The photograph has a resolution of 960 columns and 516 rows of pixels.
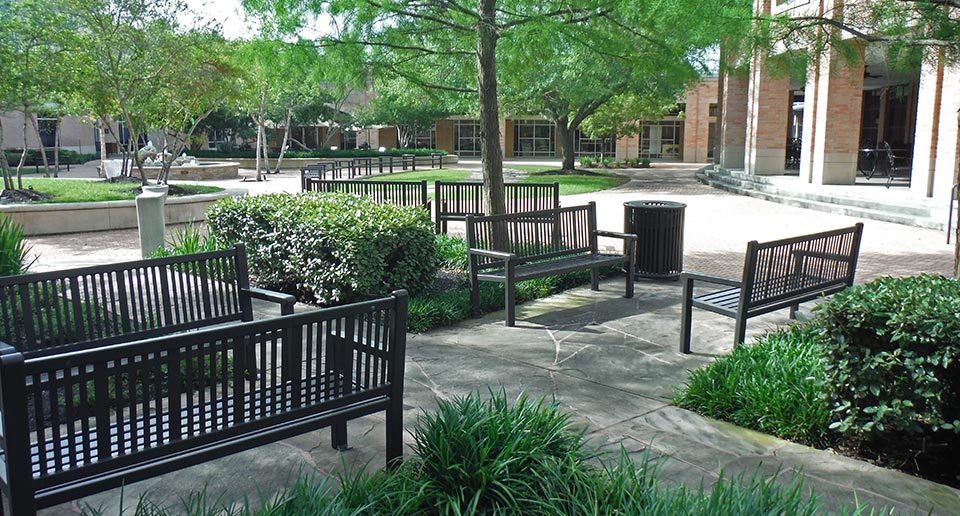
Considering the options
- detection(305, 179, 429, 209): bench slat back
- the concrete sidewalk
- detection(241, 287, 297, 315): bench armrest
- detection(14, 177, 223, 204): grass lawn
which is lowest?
the concrete sidewalk

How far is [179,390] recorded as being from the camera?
127 inches

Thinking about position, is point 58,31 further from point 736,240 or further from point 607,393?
point 607,393

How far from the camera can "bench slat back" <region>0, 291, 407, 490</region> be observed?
2.90 m

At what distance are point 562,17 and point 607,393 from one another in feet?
16.7

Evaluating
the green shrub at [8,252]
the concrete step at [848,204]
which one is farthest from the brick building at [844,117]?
the green shrub at [8,252]

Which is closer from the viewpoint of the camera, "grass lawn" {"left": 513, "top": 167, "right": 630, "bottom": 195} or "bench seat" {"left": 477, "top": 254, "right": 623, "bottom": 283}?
"bench seat" {"left": 477, "top": 254, "right": 623, "bottom": 283}

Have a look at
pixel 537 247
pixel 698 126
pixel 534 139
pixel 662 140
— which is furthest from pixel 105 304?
pixel 534 139

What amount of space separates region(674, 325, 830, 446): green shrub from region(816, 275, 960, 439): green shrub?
0.59 feet

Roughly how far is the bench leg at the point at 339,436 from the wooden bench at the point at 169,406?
331 millimetres

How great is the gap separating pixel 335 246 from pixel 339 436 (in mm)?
3323

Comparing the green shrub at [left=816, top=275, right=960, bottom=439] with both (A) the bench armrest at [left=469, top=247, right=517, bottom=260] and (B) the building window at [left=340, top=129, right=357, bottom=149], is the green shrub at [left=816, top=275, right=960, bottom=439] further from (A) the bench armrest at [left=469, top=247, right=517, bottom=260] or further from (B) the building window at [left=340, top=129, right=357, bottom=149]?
(B) the building window at [left=340, top=129, right=357, bottom=149]

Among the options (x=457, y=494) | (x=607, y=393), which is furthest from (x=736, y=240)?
(x=457, y=494)

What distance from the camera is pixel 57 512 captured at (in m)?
3.57

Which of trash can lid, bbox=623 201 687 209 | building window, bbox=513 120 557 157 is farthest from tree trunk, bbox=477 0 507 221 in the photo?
building window, bbox=513 120 557 157
